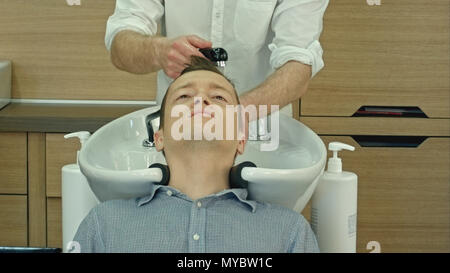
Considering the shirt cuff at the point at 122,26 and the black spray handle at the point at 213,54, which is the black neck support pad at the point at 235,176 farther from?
the shirt cuff at the point at 122,26

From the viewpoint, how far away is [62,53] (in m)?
1.60

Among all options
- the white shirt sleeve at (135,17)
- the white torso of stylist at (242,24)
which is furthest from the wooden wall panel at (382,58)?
the white shirt sleeve at (135,17)

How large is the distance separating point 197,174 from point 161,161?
0.60ft

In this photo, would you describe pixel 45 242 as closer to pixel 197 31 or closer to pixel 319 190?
pixel 197 31

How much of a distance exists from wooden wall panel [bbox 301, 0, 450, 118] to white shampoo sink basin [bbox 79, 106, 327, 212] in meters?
0.58

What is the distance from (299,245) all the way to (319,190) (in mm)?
123

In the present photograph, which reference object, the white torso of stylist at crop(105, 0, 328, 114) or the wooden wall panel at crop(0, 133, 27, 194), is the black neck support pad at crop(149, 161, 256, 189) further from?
the wooden wall panel at crop(0, 133, 27, 194)

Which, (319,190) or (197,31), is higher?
(197,31)

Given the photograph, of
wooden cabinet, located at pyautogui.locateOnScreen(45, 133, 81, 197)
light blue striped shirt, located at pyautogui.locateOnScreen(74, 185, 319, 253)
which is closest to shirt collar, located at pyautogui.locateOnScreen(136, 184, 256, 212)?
light blue striped shirt, located at pyautogui.locateOnScreen(74, 185, 319, 253)

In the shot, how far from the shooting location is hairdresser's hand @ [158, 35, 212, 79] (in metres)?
0.85

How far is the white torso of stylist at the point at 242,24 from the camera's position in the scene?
116 cm
